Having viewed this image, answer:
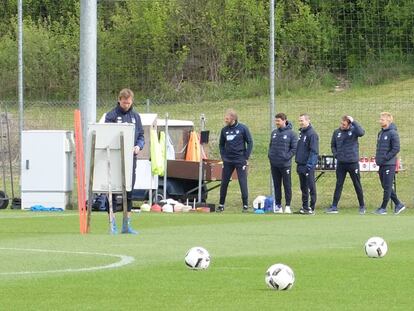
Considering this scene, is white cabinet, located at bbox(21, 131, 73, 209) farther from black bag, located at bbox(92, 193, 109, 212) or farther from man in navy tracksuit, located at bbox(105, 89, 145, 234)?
man in navy tracksuit, located at bbox(105, 89, 145, 234)

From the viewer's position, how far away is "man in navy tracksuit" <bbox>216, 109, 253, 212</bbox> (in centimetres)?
2600

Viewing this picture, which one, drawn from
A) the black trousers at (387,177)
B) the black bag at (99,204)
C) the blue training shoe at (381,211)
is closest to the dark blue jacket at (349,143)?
the black trousers at (387,177)

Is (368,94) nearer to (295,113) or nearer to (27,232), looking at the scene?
(295,113)

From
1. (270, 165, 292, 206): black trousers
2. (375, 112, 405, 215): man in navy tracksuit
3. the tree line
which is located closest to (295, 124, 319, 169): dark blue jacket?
(270, 165, 292, 206): black trousers

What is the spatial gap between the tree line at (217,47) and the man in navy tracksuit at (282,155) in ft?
8.55

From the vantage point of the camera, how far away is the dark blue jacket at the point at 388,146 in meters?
25.3

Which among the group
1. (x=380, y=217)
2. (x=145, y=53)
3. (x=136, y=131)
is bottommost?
(x=380, y=217)

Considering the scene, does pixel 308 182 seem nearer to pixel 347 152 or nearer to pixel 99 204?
pixel 347 152

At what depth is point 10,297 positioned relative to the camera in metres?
9.71

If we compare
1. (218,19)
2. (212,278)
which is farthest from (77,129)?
(218,19)

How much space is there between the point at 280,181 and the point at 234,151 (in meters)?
1.15

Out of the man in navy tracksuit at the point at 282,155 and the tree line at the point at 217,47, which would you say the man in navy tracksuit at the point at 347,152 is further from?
the tree line at the point at 217,47

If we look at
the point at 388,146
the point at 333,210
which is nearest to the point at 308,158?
the point at 333,210

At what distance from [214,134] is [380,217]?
11.5 meters
